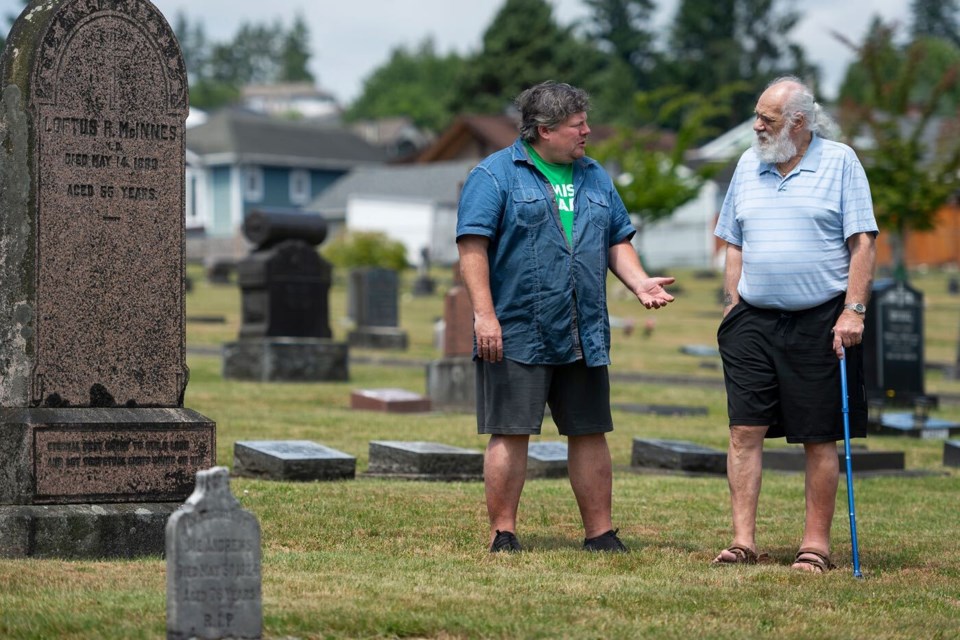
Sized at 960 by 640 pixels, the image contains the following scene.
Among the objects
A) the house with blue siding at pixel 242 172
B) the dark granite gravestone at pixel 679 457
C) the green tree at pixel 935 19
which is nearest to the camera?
the dark granite gravestone at pixel 679 457

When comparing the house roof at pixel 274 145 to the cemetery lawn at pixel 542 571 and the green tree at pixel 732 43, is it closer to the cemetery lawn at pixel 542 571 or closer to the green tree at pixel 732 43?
the green tree at pixel 732 43

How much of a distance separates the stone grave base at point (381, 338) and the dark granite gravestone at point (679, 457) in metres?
15.7

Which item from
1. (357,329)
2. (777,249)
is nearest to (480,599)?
(777,249)

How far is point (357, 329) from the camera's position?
93.4ft

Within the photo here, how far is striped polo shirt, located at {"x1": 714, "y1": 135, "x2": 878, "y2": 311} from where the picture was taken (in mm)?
7594

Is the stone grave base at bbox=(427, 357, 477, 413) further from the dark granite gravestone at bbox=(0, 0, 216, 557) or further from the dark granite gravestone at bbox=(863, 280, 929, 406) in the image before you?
the dark granite gravestone at bbox=(0, 0, 216, 557)

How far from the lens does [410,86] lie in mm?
145625

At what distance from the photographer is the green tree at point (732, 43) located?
94625 mm

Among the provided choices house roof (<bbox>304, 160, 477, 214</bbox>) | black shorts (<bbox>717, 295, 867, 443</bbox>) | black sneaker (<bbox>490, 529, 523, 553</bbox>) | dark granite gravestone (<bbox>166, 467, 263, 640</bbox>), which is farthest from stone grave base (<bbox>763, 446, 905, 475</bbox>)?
house roof (<bbox>304, 160, 477, 214</bbox>)

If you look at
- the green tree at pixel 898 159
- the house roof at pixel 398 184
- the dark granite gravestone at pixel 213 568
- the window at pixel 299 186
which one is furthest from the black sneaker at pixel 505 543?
the window at pixel 299 186

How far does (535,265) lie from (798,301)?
1.19 meters

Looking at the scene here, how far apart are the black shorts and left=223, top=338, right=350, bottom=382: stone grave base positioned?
1323 centimetres

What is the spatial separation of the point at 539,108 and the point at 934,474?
593 cm

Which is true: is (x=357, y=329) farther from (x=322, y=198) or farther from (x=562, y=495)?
(x=322, y=198)
